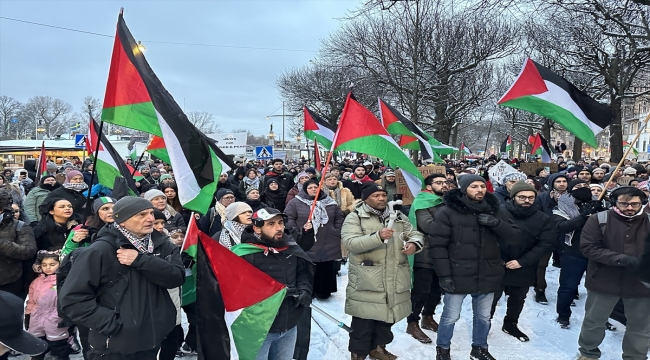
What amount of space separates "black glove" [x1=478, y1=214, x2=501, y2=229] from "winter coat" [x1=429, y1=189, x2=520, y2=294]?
0.07m

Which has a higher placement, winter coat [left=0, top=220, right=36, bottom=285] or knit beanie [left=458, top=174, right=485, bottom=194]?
knit beanie [left=458, top=174, right=485, bottom=194]

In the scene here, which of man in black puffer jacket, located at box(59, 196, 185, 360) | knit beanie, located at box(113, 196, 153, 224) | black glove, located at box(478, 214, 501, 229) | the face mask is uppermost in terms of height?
the face mask

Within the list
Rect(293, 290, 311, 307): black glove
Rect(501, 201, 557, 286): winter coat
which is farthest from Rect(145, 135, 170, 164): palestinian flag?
Rect(501, 201, 557, 286): winter coat

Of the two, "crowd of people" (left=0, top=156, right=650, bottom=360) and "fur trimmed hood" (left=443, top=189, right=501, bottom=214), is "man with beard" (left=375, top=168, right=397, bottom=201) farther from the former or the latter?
"fur trimmed hood" (left=443, top=189, right=501, bottom=214)

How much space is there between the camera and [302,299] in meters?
3.51

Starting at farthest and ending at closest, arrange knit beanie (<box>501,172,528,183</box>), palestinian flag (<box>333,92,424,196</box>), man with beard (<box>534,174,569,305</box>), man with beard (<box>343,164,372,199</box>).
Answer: man with beard (<box>343,164,372,199</box>)
knit beanie (<box>501,172,528,183</box>)
man with beard (<box>534,174,569,305</box>)
palestinian flag (<box>333,92,424,196</box>)

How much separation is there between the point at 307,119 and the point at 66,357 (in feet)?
20.3

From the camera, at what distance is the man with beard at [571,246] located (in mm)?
5410

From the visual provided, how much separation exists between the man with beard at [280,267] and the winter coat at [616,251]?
273 centimetres

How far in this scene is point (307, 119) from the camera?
9344 millimetres

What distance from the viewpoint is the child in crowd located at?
14.3ft

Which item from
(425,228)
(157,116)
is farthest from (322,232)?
(157,116)

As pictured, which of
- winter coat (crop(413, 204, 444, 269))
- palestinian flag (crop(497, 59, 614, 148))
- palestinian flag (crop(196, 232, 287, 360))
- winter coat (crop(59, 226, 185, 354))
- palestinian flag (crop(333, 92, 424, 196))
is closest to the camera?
winter coat (crop(59, 226, 185, 354))

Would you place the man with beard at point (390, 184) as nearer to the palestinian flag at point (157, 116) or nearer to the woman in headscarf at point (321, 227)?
the woman in headscarf at point (321, 227)
